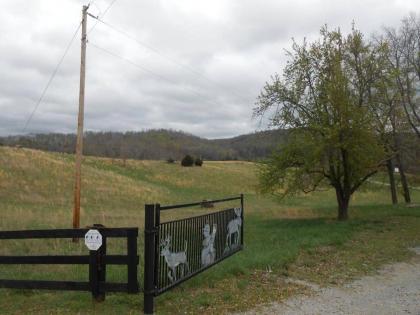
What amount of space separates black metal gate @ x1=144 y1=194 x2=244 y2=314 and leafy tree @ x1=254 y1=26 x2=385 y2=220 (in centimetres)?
991

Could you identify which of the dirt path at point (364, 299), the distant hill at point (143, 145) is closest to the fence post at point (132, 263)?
the dirt path at point (364, 299)

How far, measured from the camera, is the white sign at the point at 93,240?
6945 millimetres

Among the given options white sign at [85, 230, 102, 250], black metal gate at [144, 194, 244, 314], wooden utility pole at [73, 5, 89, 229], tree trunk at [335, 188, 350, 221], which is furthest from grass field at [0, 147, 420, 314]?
wooden utility pole at [73, 5, 89, 229]

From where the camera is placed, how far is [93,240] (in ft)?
22.9

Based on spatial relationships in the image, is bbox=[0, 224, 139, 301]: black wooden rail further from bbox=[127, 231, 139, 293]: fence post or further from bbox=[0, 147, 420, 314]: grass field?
bbox=[0, 147, 420, 314]: grass field

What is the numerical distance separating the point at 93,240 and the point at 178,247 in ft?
4.59

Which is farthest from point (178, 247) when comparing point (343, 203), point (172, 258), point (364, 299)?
point (343, 203)

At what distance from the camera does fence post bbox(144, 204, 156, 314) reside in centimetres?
665

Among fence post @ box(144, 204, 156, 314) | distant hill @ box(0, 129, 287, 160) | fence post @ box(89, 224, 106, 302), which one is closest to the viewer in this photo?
fence post @ box(144, 204, 156, 314)

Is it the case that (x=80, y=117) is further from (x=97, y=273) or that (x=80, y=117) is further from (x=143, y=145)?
(x=143, y=145)

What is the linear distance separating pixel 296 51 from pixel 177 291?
15210mm

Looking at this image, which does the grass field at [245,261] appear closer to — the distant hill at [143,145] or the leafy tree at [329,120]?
the leafy tree at [329,120]

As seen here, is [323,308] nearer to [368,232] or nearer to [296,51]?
[368,232]

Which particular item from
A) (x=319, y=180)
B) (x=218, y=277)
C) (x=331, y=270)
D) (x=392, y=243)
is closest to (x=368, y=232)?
(x=392, y=243)
